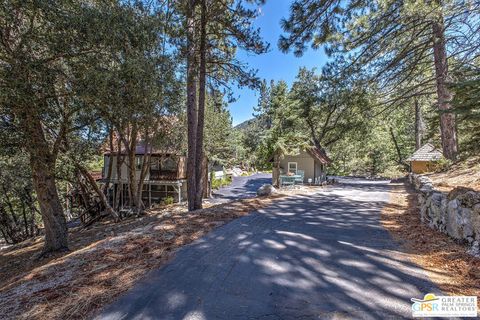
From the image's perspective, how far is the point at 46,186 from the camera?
22.1 feet

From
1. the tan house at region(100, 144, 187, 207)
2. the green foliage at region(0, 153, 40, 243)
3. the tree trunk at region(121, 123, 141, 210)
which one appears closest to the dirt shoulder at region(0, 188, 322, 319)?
the tree trunk at region(121, 123, 141, 210)

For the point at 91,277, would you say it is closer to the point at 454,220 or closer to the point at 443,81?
the point at 454,220

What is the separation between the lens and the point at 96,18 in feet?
15.8

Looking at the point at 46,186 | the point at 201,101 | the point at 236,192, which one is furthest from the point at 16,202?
the point at 201,101

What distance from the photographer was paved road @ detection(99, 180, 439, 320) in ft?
8.11

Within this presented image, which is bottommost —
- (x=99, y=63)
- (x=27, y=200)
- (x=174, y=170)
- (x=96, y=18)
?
(x=27, y=200)

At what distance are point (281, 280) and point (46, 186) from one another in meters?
6.63

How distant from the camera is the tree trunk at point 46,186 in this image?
19.2 ft

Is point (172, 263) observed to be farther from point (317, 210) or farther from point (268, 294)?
point (317, 210)

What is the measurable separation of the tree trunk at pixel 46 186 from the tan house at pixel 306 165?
618 inches

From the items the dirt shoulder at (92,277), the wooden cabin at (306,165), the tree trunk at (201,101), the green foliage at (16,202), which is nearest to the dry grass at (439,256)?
the dirt shoulder at (92,277)

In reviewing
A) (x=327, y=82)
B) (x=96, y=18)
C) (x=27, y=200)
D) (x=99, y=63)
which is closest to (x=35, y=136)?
(x=99, y=63)

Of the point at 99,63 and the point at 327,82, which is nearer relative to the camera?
the point at 99,63

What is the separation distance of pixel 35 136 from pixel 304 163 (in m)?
18.0
